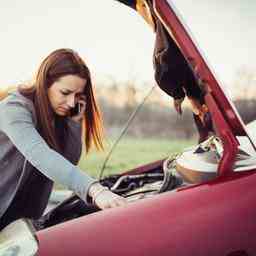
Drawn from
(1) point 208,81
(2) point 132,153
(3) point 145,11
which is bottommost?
(2) point 132,153

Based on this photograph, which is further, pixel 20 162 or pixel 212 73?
pixel 20 162

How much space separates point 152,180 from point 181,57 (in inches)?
26.3

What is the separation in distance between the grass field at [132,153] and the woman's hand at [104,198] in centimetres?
77

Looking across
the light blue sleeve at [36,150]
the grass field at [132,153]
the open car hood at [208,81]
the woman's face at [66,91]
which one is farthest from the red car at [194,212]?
the grass field at [132,153]

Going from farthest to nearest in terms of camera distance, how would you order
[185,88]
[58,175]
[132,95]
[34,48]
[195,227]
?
1. [132,95]
2. [34,48]
3. [185,88]
4. [58,175]
5. [195,227]

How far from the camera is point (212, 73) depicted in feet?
3.82

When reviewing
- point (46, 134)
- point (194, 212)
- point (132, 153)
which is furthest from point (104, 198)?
point (132, 153)

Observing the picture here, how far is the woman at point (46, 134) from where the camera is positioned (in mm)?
1337

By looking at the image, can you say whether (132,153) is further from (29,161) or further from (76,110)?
(29,161)

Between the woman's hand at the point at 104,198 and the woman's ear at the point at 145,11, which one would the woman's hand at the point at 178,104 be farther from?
the woman's hand at the point at 104,198

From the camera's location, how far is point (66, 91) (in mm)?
1529

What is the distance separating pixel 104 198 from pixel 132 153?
1.65 m

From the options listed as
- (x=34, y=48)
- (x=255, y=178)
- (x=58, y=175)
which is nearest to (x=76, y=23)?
(x=34, y=48)

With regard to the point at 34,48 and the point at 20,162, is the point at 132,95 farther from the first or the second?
the point at 20,162
